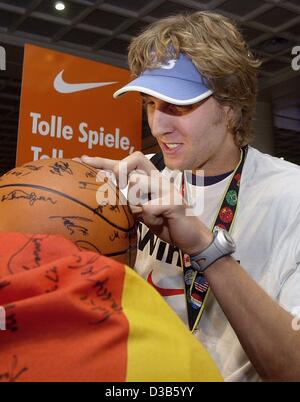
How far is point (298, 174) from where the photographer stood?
1497 mm

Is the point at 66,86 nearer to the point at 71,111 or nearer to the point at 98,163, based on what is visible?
the point at 71,111

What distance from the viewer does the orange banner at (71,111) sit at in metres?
2.96

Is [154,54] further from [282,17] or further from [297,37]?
[297,37]

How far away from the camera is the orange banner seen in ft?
9.73

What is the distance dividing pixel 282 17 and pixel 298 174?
438 cm

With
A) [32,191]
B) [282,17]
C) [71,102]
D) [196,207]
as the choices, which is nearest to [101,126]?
[71,102]

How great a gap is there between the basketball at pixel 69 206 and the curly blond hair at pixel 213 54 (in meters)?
0.52

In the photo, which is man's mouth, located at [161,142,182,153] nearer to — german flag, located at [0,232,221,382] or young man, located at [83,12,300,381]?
young man, located at [83,12,300,381]
